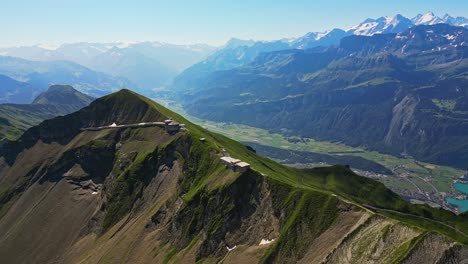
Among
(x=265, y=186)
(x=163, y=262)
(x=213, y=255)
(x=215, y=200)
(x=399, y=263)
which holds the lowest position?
(x=163, y=262)

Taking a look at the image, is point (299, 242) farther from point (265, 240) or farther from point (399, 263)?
point (399, 263)

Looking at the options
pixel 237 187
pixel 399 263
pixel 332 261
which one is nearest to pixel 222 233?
pixel 237 187

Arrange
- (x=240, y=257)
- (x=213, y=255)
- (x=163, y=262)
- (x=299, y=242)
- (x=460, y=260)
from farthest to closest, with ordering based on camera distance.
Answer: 1. (x=163, y=262)
2. (x=213, y=255)
3. (x=240, y=257)
4. (x=299, y=242)
5. (x=460, y=260)

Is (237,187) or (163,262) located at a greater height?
(237,187)

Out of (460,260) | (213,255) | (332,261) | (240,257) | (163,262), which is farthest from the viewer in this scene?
(163,262)

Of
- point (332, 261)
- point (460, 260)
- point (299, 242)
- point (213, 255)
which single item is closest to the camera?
point (460, 260)

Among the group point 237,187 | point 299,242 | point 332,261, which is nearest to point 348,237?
point 332,261

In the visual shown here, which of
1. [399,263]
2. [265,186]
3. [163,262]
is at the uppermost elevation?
[399,263]

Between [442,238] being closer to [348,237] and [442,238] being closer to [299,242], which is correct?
[348,237]

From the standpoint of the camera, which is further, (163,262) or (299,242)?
(163,262)
